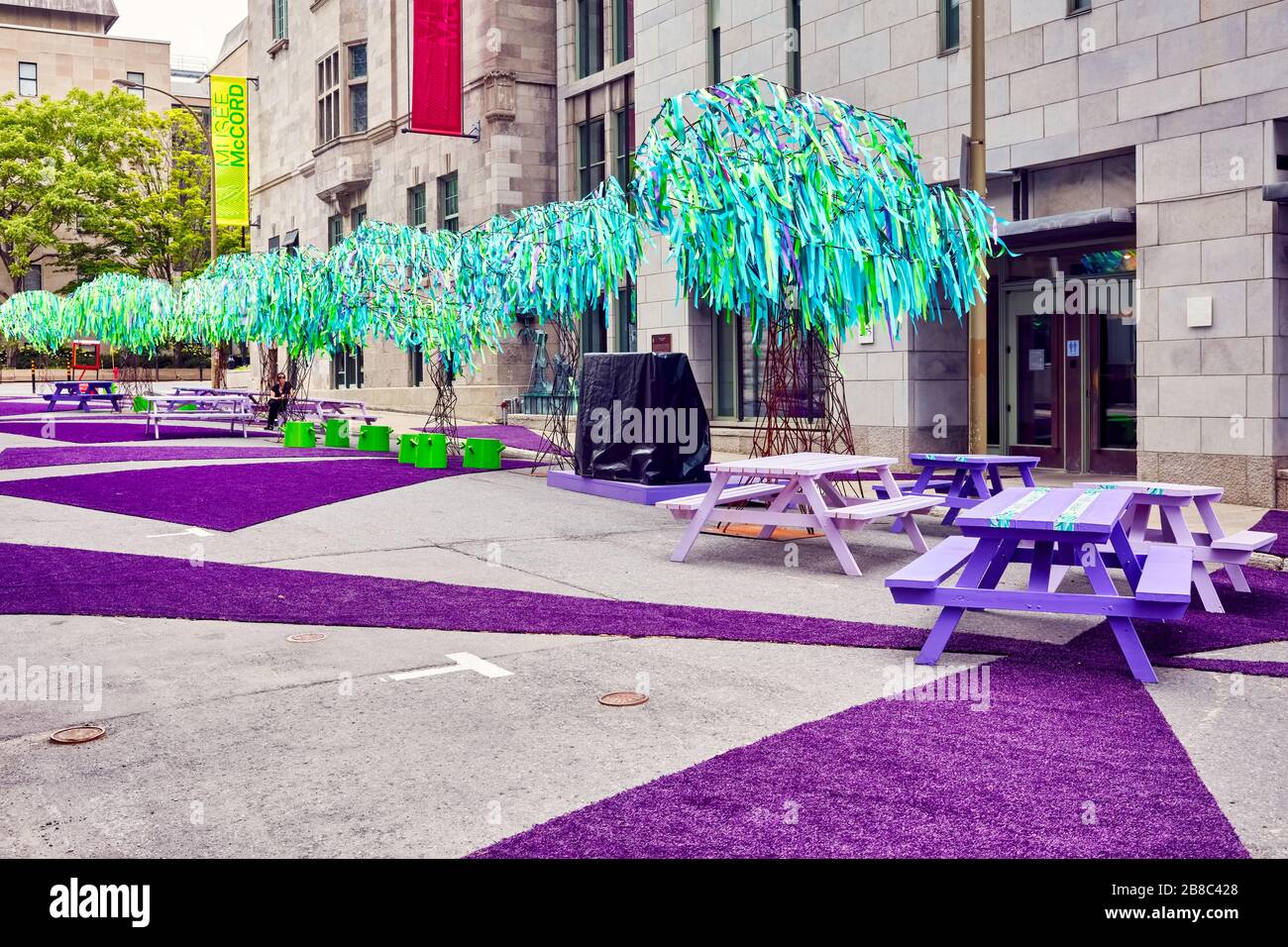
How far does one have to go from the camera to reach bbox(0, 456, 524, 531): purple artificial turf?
44.4 ft

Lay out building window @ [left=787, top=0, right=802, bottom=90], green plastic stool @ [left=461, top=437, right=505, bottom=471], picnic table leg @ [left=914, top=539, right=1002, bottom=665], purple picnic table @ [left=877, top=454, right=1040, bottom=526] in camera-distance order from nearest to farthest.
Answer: picnic table leg @ [left=914, top=539, right=1002, bottom=665], purple picnic table @ [left=877, top=454, right=1040, bottom=526], green plastic stool @ [left=461, top=437, right=505, bottom=471], building window @ [left=787, top=0, right=802, bottom=90]

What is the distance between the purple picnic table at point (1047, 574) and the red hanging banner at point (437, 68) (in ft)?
92.5

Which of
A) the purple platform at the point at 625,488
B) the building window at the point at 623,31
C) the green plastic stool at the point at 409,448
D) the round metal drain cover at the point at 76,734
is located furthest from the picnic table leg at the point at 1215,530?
the building window at the point at 623,31

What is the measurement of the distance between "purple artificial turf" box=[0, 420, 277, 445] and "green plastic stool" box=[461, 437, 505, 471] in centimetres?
840

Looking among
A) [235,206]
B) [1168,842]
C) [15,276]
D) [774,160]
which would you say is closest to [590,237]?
[774,160]

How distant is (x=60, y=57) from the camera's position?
79375 millimetres

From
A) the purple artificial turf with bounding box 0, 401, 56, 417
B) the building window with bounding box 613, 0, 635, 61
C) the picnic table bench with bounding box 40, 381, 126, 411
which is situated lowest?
the purple artificial turf with bounding box 0, 401, 56, 417

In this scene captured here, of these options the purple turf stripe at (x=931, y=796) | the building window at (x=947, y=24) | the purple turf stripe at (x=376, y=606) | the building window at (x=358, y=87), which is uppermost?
the building window at (x=358, y=87)

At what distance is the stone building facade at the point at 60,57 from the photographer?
78.0 m

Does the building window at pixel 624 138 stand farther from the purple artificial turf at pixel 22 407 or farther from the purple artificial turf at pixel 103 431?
the purple artificial turf at pixel 22 407

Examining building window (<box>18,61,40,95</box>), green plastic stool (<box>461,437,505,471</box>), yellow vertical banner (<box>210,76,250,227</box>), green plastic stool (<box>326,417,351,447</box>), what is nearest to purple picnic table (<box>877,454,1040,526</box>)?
green plastic stool (<box>461,437,505,471</box>)

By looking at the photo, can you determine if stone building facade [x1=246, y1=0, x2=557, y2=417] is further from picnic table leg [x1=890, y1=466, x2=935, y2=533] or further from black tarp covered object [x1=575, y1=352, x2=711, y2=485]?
picnic table leg [x1=890, y1=466, x2=935, y2=533]

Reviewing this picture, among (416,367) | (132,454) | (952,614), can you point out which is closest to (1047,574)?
(952,614)

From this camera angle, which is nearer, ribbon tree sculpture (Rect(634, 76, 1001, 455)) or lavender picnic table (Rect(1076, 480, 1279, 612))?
lavender picnic table (Rect(1076, 480, 1279, 612))
